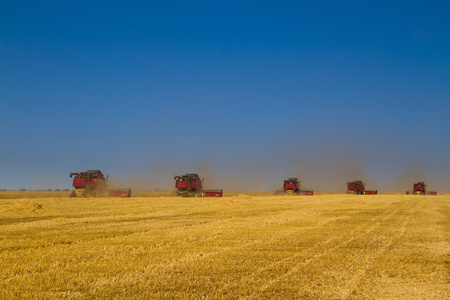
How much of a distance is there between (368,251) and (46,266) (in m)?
7.97

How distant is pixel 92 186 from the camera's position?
52.1m

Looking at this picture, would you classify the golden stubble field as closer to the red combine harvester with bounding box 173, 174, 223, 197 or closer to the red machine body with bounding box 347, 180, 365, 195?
the red combine harvester with bounding box 173, 174, 223, 197

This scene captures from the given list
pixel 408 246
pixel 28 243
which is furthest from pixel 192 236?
pixel 408 246

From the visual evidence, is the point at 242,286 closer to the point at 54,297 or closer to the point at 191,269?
the point at 191,269

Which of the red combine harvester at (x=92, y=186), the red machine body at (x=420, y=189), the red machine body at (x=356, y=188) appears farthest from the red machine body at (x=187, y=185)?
the red machine body at (x=420, y=189)

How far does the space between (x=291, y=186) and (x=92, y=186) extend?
35327mm

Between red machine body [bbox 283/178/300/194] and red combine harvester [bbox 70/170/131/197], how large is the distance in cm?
3011

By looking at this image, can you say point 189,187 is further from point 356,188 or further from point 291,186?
point 356,188

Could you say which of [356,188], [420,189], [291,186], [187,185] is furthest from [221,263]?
[420,189]

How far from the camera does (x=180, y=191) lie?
55562 millimetres

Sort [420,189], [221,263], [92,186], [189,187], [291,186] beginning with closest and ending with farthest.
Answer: [221,263] → [92,186] → [189,187] → [291,186] → [420,189]

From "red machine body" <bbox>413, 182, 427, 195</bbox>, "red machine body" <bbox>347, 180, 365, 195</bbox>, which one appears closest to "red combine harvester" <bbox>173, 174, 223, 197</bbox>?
"red machine body" <bbox>347, 180, 365, 195</bbox>

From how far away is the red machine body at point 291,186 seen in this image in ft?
231

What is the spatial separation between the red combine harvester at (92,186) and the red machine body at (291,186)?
1185 inches
